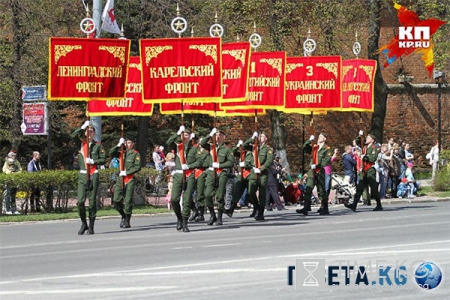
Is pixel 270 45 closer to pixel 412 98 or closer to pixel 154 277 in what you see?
pixel 412 98

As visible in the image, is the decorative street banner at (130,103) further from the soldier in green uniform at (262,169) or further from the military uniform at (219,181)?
the soldier in green uniform at (262,169)

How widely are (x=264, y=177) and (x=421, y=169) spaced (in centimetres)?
2786

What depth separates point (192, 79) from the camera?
2383cm

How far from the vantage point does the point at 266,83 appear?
27078 mm

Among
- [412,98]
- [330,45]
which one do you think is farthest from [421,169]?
[330,45]

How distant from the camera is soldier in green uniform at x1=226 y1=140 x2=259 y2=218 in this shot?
2612 centimetres

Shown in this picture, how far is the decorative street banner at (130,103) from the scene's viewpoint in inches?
1031

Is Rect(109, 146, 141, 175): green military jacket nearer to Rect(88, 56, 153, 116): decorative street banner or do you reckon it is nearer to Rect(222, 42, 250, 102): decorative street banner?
Rect(88, 56, 153, 116): decorative street banner

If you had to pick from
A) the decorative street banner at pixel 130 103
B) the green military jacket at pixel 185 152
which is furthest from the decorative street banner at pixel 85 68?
the decorative street banner at pixel 130 103

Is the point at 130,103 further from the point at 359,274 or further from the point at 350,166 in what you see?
the point at 359,274

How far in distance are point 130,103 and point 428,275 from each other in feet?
45.0

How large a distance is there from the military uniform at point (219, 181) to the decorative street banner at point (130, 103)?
2421mm

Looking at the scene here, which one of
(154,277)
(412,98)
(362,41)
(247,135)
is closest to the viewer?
(154,277)

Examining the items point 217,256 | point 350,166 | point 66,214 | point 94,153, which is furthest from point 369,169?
A: point 217,256
